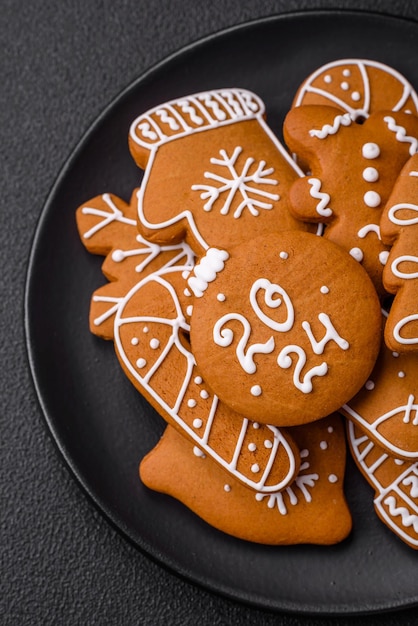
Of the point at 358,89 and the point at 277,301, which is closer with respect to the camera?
the point at 277,301

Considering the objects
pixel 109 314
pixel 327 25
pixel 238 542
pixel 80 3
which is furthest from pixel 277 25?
pixel 238 542

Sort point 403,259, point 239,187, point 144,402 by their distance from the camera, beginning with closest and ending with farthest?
point 403,259, point 239,187, point 144,402

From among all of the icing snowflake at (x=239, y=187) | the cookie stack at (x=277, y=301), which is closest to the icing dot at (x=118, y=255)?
the cookie stack at (x=277, y=301)

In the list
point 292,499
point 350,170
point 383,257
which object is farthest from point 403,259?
point 292,499

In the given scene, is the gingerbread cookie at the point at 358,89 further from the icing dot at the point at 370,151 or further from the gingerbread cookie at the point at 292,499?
the gingerbread cookie at the point at 292,499

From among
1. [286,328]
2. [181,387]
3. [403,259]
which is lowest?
[181,387]

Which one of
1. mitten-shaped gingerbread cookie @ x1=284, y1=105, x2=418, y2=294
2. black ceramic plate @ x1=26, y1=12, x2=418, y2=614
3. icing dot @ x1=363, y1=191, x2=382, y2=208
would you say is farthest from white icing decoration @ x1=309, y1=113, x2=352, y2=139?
black ceramic plate @ x1=26, y1=12, x2=418, y2=614

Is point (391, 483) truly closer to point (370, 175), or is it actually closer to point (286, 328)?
point (286, 328)
